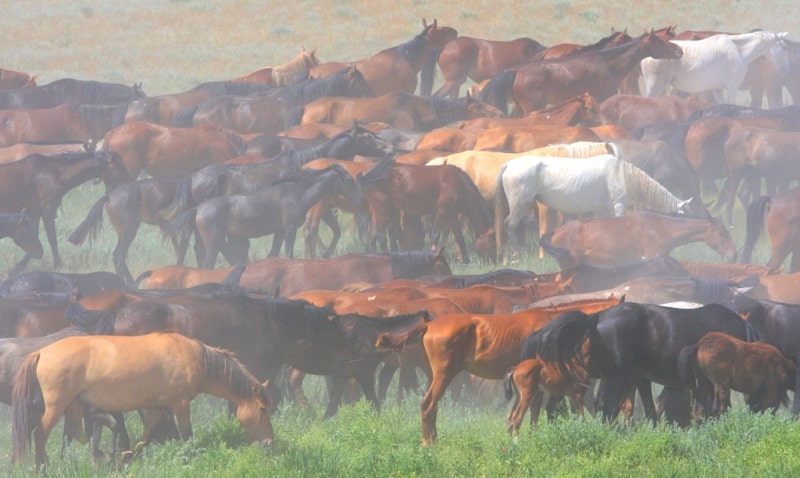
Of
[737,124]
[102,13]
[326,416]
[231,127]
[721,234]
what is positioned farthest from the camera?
[102,13]

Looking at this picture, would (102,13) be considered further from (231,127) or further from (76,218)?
(76,218)

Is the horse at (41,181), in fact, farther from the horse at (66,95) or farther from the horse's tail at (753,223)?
the horse's tail at (753,223)

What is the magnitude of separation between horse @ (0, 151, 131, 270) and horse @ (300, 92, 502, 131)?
19.9 feet

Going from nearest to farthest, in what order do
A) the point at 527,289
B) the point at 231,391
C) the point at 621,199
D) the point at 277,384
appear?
the point at 231,391 < the point at 277,384 < the point at 527,289 < the point at 621,199

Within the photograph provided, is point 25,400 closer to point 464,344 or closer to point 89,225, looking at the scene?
point 464,344

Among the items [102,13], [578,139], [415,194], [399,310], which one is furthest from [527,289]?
[102,13]

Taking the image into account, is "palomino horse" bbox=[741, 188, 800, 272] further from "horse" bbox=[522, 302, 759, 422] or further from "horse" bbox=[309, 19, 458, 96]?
"horse" bbox=[309, 19, 458, 96]

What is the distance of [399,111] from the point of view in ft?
80.8

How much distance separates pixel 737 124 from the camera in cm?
2084

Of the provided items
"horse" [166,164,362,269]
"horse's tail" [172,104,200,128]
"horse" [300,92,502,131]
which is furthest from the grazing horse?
"horse's tail" [172,104,200,128]

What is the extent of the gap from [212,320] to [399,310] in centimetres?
173

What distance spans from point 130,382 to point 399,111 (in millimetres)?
15414

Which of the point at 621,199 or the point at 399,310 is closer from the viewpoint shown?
the point at 399,310

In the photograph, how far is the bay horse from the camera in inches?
394
